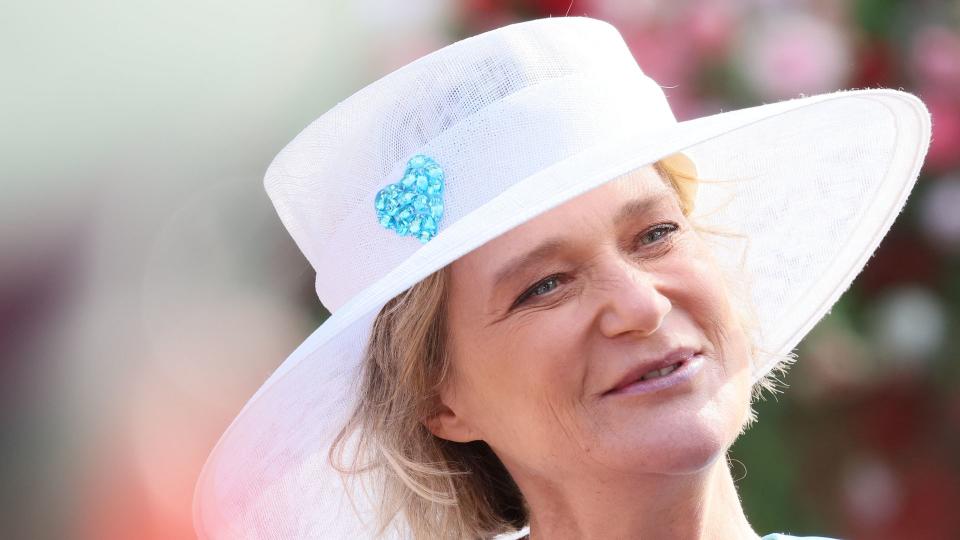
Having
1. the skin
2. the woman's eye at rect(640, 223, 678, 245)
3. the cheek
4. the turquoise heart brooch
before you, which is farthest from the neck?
the turquoise heart brooch

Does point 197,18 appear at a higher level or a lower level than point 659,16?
higher

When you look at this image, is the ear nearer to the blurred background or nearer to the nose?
the nose

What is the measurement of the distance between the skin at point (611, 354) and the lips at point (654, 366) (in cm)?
1

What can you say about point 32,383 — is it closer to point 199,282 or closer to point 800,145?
point 199,282

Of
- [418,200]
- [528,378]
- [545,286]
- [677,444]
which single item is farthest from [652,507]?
[418,200]

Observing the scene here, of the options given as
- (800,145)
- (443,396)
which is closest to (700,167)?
(800,145)

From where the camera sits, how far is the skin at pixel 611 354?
2344mm

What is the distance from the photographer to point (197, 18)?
385 cm

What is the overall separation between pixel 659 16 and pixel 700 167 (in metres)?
1.05

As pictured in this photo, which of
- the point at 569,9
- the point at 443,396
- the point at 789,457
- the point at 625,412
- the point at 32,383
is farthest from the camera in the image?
the point at 789,457

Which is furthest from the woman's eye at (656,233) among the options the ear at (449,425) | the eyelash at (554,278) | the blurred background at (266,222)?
the blurred background at (266,222)

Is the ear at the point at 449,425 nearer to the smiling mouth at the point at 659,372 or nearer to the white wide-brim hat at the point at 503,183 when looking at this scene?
the white wide-brim hat at the point at 503,183

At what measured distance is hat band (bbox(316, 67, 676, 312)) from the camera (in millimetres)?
2371

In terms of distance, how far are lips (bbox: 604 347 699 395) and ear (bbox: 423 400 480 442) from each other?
0.45 meters
